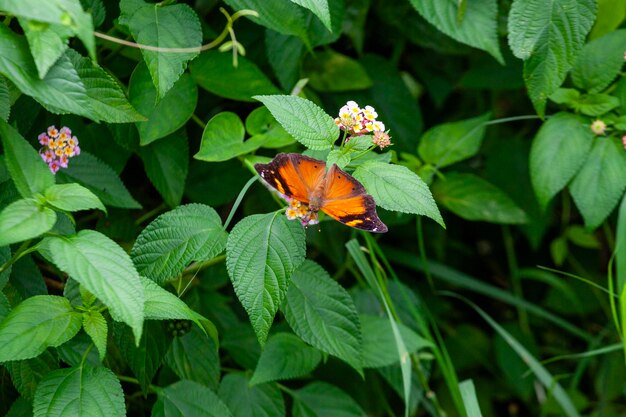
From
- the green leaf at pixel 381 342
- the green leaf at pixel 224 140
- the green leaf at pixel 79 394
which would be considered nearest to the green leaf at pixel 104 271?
the green leaf at pixel 79 394

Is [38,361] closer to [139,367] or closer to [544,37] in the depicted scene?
[139,367]

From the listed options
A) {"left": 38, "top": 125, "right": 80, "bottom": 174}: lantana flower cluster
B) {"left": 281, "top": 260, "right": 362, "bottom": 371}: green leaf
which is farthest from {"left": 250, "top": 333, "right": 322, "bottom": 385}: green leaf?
{"left": 38, "top": 125, "right": 80, "bottom": 174}: lantana flower cluster

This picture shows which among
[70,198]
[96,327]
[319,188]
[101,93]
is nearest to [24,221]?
[70,198]

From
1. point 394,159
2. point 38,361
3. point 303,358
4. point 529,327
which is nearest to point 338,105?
point 394,159

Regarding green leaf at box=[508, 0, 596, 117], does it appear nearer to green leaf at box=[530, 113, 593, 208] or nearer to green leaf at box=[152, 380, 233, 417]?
green leaf at box=[530, 113, 593, 208]

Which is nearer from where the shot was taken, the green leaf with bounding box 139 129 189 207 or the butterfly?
the butterfly
